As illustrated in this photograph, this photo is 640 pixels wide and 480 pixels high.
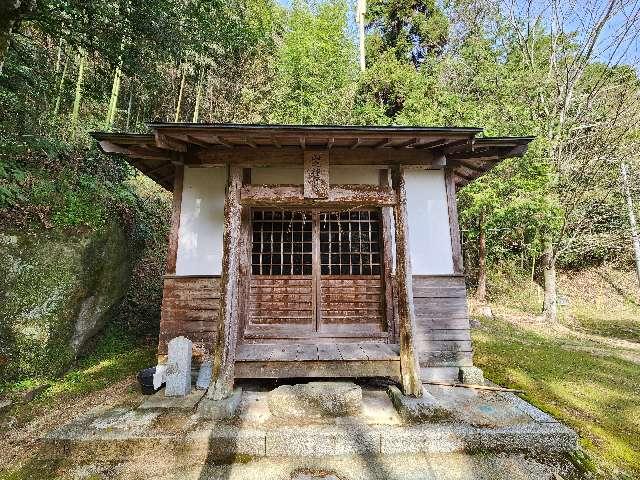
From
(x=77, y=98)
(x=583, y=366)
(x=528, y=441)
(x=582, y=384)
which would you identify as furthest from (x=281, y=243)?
(x=77, y=98)

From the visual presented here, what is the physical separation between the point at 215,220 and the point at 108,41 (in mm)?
5142

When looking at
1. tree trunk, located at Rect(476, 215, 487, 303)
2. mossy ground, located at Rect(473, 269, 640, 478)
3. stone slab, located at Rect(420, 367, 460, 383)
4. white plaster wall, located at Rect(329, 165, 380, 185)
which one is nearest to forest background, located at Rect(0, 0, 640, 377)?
tree trunk, located at Rect(476, 215, 487, 303)

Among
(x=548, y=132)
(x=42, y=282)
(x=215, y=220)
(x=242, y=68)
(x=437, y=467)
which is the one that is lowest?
(x=437, y=467)

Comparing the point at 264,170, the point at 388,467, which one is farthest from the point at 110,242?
the point at 388,467

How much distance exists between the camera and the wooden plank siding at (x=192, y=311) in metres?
5.27

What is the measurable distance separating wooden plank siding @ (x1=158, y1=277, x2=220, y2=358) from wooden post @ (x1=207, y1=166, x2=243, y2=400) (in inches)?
41.5

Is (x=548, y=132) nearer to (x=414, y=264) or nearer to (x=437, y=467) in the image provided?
(x=414, y=264)

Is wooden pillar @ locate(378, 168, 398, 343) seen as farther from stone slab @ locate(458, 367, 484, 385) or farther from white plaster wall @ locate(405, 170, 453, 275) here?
stone slab @ locate(458, 367, 484, 385)

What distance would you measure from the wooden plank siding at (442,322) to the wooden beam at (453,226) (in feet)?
0.71

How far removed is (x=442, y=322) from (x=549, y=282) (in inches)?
327

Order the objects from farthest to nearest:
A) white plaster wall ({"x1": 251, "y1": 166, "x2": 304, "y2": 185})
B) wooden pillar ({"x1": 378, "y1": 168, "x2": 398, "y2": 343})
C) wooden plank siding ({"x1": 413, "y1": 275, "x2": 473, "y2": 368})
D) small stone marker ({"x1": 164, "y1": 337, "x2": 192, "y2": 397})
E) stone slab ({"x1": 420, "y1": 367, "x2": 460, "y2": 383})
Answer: white plaster wall ({"x1": 251, "y1": 166, "x2": 304, "y2": 185}) < wooden pillar ({"x1": 378, "y1": 168, "x2": 398, "y2": 343}) < wooden plank siding ({"x1": 413, "y1": 275, "x2": 473, "y2": 368}) < stone slab ({"x1": 420, "y1": 367, "x2": 460, "y2": 383}) < small stone marker ({"x1": 164, "y1": 337, "x2": 192, "y2": 397})

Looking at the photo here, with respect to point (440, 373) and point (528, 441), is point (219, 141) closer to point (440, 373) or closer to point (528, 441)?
point (440, 373)

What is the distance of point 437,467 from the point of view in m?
3.37

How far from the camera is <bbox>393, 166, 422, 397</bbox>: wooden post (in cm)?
435
